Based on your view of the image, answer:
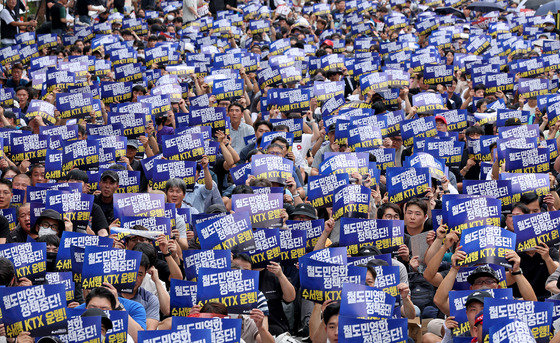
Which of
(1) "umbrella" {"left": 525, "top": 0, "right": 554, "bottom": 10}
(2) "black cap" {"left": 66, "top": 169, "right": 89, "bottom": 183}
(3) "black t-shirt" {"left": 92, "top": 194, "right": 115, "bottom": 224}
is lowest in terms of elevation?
(1) "umbrella" {"left": 525, "top": 0, "right": 554, "bottom": 10}

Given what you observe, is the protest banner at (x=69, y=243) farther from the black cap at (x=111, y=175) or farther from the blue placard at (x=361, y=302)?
the blue placard at (x=361, y=302)

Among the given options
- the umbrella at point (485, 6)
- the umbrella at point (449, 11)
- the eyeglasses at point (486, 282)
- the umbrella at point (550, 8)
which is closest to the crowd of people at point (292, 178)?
the eyeglasses at point (486, 282)

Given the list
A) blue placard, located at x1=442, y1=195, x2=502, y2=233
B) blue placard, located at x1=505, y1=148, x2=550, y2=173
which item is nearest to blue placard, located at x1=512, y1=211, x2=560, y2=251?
blue placard, located at x1=442, y1=195, x2=502, y2=233

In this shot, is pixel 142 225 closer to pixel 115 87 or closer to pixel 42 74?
pixel 115 87

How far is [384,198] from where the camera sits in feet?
42.6

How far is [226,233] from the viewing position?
10.6m

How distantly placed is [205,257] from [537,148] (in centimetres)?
532

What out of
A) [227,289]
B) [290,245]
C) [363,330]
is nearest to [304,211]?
[290,245]

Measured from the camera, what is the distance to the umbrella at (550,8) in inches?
1167

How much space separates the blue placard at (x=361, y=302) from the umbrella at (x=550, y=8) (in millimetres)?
22262

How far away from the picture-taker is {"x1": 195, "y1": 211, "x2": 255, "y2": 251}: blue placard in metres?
10.6

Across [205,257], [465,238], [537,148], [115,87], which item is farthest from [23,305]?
[115,87]

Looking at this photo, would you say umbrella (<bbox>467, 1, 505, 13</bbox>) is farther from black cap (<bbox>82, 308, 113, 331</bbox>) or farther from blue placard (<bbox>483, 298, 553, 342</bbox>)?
black cap (<bbox>82, 308, 113, 331</bbox>)

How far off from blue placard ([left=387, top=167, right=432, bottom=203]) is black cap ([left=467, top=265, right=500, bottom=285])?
2676 mm
